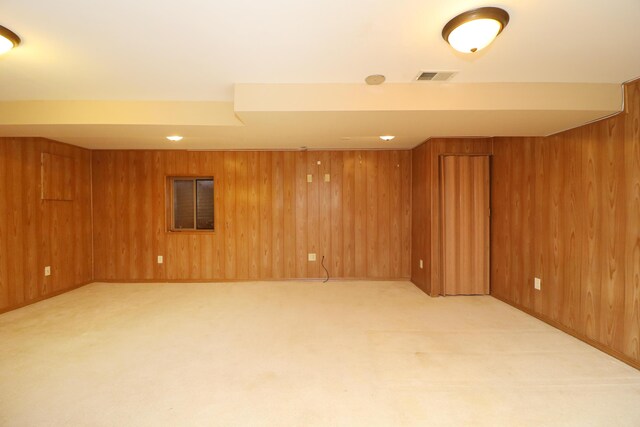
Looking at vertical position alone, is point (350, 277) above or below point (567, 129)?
below

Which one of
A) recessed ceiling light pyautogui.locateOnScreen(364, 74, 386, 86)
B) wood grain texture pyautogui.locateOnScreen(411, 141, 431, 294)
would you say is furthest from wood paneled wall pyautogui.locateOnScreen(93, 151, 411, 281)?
recessed ceiling light pyautogui.locateOnScreen(364, 74, 386, 86)

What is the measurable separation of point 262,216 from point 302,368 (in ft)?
9.60

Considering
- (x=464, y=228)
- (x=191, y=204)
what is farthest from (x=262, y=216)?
(x=464, y=228)

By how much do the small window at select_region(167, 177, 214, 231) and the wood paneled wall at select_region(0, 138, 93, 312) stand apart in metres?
1.29

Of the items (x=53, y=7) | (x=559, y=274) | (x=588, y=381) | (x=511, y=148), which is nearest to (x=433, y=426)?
(x=588, y=381)

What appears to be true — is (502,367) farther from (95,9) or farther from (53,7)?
(53,7)

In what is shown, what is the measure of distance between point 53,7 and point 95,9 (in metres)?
0.20

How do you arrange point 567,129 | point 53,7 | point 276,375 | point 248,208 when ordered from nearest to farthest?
point 53,7 < point 276,375 < point 567,129 < point 248,208

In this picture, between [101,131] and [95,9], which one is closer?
[95,9]

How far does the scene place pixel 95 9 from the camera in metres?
1.49

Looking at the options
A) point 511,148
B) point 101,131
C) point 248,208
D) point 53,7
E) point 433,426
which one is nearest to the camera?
point 53,7

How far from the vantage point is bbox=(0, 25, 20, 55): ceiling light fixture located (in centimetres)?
163

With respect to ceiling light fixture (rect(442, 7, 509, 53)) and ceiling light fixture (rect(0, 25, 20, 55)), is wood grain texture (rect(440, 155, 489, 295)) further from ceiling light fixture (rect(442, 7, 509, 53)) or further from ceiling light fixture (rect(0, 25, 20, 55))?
ceiling light fixture (rect(0, 25, 20, 55))

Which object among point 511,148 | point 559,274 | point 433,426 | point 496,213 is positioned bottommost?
point 433,426
